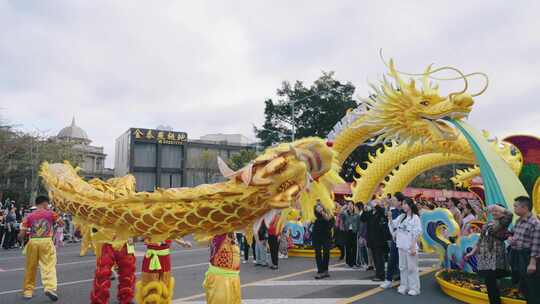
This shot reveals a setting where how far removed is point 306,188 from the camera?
10.1 feet

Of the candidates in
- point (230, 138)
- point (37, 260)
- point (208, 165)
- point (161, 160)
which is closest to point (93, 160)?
point (161, 160)

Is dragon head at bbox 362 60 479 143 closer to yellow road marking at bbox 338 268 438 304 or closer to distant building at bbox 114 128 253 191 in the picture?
yellow road marking at bbox 338 268 438 304

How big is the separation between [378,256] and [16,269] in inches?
311

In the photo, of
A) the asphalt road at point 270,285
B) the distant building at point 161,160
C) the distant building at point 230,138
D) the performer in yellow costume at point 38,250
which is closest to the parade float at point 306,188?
the asphalt road at point 270,285

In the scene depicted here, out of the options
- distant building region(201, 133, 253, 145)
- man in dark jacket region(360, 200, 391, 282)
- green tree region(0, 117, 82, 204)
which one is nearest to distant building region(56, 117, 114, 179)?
distant building region(201, 133, 253, 145)

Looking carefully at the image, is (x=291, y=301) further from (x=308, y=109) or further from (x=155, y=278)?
(x=308, y=109)

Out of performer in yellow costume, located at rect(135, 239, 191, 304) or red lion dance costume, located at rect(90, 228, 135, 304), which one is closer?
performer in yellow costume, located at rect(135, 239, 191, 304)

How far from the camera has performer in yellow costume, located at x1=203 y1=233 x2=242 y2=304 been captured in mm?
3402

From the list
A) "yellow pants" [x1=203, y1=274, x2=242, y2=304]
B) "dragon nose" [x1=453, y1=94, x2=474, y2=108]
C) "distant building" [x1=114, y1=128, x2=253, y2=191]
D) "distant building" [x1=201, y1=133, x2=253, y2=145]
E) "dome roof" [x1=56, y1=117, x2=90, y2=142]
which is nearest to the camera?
"yellow pants" [x1=203, y1=274, x2=242, y2=304]

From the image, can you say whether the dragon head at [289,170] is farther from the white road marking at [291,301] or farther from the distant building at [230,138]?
the distant building at [230,138]

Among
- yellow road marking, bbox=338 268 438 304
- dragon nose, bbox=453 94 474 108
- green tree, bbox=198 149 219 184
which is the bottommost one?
yellow road marking, bbox=338 268 438 304

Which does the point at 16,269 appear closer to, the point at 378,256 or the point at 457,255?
the point at 378,256

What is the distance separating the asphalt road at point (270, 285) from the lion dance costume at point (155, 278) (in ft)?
3.59

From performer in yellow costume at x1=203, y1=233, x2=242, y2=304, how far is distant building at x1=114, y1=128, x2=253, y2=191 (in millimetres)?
38679
